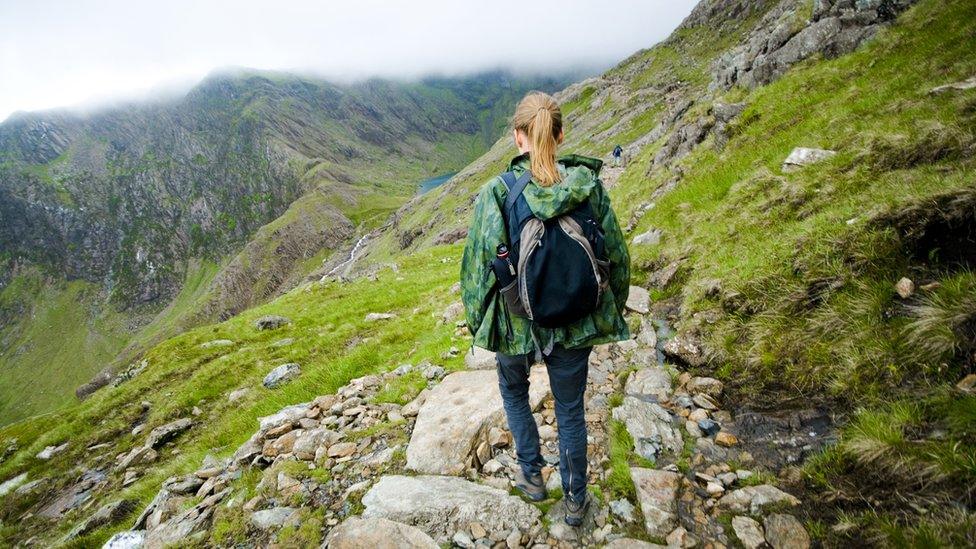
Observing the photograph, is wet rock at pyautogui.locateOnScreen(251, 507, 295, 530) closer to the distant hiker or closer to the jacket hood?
the distant hiker

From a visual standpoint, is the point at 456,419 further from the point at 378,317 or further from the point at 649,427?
the point at 378,317

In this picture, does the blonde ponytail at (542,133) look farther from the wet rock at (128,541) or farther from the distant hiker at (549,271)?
the wet rock at (128,541)

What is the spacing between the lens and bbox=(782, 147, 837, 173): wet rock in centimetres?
927

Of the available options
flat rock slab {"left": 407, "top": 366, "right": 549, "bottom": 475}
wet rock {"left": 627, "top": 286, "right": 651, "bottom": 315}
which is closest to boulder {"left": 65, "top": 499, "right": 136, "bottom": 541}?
flat rock slab {"left": 407, "top": 366, "right": 549, "bottom": 475}

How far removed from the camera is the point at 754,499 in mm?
4398

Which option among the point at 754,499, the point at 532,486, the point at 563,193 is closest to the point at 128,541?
the point at 532,486

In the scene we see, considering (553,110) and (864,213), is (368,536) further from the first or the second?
(864,213)

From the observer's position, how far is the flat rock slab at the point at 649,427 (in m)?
5.57

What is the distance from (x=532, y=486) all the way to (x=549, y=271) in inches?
119

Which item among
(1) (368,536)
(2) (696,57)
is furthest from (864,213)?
(2) (696,57)

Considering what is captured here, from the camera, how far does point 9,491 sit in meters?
13.7

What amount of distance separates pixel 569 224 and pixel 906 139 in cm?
777

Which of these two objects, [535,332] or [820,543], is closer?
[820,543]

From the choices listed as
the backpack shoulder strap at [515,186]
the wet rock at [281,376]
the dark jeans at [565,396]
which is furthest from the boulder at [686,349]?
the wet rock at [281,376]
